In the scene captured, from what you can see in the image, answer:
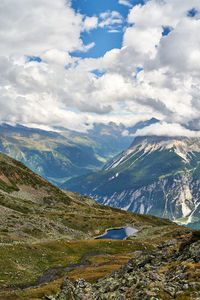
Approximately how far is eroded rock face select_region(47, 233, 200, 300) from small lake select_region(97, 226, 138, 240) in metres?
111

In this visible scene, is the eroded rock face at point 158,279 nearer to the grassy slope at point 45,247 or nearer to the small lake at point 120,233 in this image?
the grassy slope at point 45,247

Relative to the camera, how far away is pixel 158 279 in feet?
91.9

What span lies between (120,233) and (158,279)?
453 feet

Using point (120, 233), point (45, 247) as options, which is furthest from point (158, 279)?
point (120, 233)

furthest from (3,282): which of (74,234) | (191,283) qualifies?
(74,234)

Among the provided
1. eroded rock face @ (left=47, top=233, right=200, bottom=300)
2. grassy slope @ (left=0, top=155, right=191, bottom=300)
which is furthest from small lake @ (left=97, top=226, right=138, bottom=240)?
eroded rock face @ (left=47, top=233, right=200, bottom=300)

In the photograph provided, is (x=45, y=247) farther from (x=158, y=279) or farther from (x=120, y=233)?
(x=120, y=233)

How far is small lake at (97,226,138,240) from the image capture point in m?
148

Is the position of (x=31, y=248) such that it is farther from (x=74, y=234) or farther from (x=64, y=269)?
(x=74, y=234)

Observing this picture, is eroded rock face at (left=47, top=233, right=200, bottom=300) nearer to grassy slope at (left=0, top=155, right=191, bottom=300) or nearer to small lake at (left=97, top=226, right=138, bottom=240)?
grassy slope at (left=0, top=155, right=191, bottom=300)

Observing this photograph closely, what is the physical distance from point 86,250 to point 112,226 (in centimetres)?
7271

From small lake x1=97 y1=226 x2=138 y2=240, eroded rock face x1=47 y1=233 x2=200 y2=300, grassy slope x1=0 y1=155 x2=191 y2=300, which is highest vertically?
small lake x1=97 y1=226 x2=138 y2=240

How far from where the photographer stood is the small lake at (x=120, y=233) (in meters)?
148

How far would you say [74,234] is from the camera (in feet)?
409
